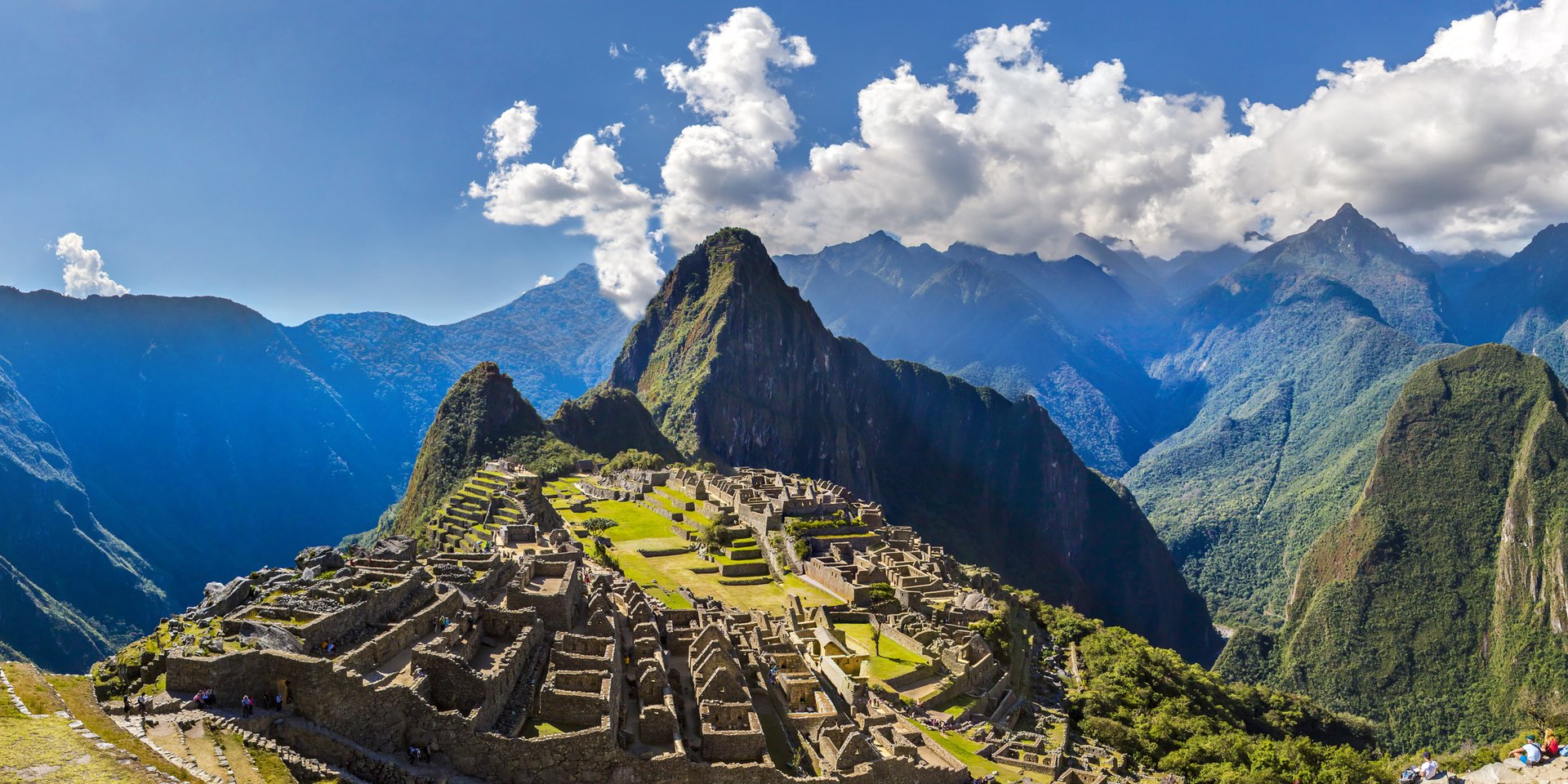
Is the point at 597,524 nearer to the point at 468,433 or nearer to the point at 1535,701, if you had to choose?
the point at 468,433

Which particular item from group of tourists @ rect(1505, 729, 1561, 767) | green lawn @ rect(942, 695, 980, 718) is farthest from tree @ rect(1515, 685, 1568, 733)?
green lawn @ rect(942, 695, 980, 718)

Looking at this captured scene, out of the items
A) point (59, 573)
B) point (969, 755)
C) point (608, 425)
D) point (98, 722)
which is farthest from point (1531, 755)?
point (59, 573)

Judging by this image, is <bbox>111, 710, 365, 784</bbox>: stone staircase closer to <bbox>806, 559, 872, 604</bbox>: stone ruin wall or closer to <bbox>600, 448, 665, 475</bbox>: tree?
<bbox>806, 559, 872, 604</bbox>: stone ruin wall

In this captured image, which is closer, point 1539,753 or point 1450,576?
point 1539,753

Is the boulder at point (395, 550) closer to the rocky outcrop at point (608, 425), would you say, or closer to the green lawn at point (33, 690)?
the green lawn at point (33, 690)

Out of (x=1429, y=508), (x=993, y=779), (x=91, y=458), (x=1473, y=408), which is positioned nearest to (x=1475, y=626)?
(x=1429, y=508)

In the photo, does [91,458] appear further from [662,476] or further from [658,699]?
[658,699]

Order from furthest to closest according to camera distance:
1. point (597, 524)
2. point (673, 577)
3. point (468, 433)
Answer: point (468, 433), point (597, 524), point (673, 577)
